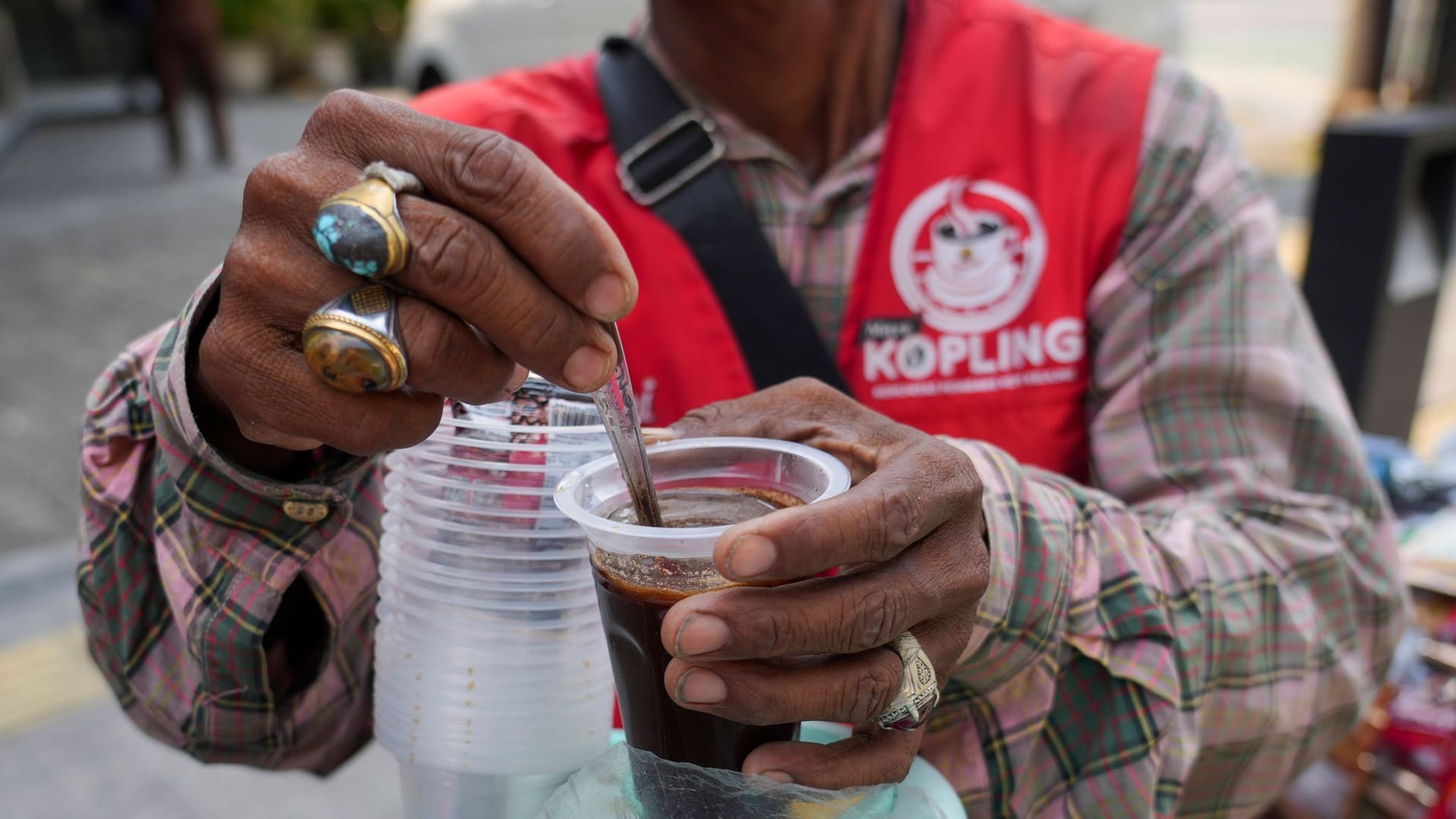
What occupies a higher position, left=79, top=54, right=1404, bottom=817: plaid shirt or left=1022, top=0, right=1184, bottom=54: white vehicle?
left=1022, top=0, right=1184, bottom=54: white vehicle

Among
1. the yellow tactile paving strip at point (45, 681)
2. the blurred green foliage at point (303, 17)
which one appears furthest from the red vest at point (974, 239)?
the blurred green foliage at point (303, 17)

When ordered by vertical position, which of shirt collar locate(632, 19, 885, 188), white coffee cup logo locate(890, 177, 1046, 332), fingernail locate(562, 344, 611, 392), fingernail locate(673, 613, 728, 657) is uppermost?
shirt collar locate(632, 19, 885, 188)

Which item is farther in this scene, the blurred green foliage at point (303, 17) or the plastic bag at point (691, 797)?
the blurred green foliage at point (303, 17)

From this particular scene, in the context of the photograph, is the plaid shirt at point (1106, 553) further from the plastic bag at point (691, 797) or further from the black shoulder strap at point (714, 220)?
the plastic bag at point (691, 797)

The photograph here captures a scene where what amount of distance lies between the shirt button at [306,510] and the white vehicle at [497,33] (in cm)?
477

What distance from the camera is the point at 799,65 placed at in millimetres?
1691

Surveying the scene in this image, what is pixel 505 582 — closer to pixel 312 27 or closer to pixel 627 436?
pixel 627 436

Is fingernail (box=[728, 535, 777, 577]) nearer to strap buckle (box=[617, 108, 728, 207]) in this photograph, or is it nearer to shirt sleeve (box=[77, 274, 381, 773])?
shirt sleeve (box=[77, 274, 381, 773])

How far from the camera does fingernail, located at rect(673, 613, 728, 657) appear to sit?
0.85m

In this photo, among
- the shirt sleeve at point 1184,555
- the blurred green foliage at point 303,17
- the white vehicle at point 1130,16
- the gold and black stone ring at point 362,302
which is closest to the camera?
the gold and black stone ring at point 362,302

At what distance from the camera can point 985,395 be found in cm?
162

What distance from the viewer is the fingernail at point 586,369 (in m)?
0.86

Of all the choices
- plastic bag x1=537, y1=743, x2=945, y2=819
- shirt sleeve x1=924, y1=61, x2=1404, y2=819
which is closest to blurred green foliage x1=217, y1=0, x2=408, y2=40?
shirt sleeve x1=924, y1=61, x2=1404, y2=819

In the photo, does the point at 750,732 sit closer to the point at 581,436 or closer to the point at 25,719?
the point at 581,436
